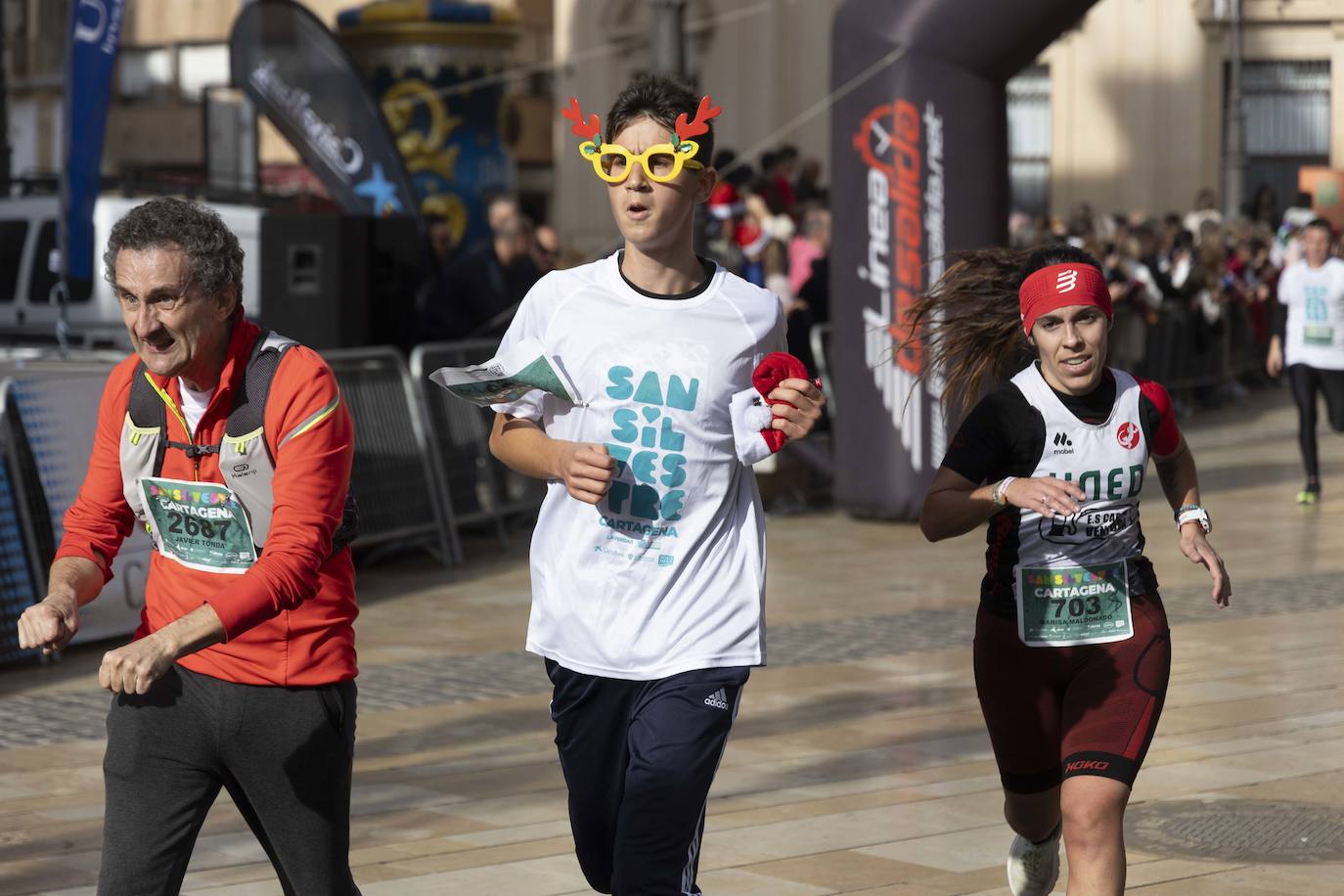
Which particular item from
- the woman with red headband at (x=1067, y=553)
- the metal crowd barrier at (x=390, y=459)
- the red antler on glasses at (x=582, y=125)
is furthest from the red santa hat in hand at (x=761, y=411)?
the metal crowd barrier at (x=390, y=459)

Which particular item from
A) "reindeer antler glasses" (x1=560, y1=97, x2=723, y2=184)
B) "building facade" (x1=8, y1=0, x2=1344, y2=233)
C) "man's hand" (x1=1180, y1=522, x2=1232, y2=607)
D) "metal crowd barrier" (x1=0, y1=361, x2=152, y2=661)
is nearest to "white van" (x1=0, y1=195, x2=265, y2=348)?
"metal crowd barrier" (x1=0, y1=361, x2=152, y2=661)

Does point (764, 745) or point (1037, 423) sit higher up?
point (1037, 423)

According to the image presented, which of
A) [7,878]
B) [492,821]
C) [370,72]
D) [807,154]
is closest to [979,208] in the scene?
[492,821]

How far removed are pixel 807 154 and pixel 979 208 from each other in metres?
20.7

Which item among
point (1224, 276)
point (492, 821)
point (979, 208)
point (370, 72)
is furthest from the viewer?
point (1224, 276)

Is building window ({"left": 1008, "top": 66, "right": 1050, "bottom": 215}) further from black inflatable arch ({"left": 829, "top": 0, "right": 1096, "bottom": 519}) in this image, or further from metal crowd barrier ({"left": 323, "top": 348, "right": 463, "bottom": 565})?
metal crowd barrier ({"left": 323, "top": 348, "right": 463, "bottom": 565})

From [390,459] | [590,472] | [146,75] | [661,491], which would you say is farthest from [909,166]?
[146,75]

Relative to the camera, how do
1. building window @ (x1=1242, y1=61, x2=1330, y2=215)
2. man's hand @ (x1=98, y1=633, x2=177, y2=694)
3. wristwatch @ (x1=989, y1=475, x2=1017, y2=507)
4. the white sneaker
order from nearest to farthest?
1. man's hand @ (x1=98, y1=633, x2=177, y2=694)
2. wristwatch @ (x1=989, y1=475, x2=1017, y2=507)
3. the white sneaker
4. building window @ (x1=1242, y1=61, x2=1330, y2=215)

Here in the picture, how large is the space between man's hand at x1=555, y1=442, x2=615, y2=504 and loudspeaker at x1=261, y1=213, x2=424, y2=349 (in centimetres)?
923

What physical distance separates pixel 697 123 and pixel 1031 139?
107 ft

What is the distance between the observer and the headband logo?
4898 millimetres

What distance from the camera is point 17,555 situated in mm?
9531

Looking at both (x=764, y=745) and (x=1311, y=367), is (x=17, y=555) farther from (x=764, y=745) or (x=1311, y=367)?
(x=1311, y=367)

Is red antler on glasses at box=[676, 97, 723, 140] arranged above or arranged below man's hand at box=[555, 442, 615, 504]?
above
